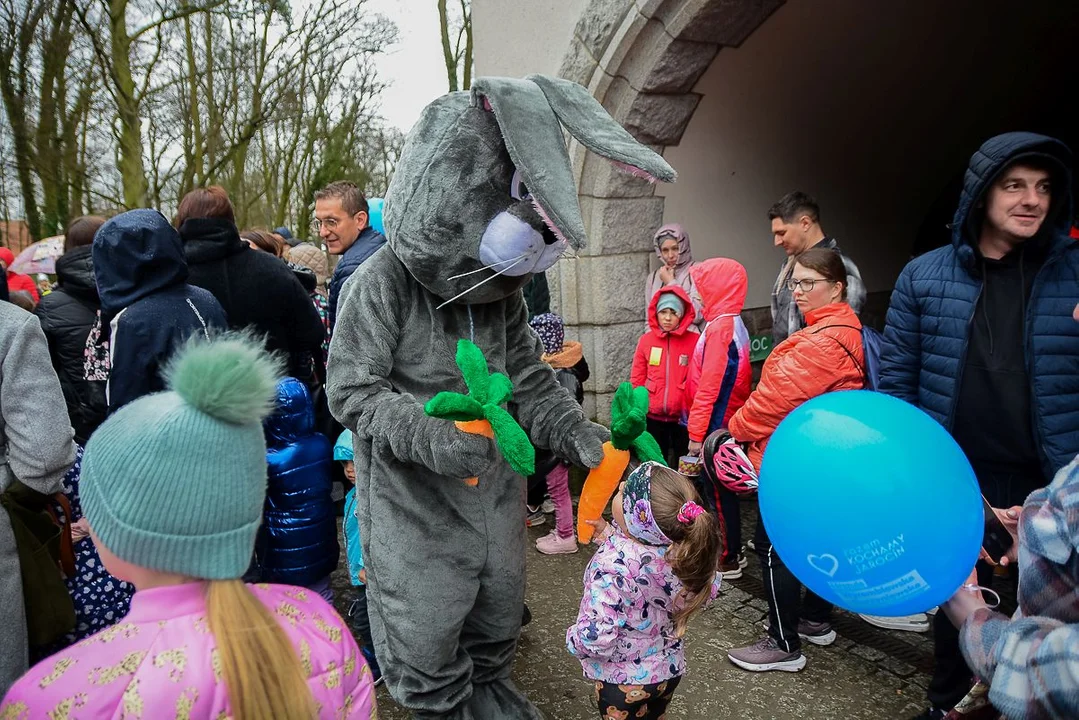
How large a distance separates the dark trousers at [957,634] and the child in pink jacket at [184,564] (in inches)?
88.1

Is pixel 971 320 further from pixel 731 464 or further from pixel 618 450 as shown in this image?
pixel 618 450

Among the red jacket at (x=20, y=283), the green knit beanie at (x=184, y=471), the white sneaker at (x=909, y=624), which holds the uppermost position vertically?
the red jacket at (x=20, y=283)

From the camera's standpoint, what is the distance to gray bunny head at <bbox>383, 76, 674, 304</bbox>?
2074 mm

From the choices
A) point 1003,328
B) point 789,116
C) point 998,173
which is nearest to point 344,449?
point 1003,328

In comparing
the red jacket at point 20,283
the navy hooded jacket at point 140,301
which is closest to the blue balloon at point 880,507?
the navy hooded jacket at point 140,301

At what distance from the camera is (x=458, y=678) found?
7.91 feet

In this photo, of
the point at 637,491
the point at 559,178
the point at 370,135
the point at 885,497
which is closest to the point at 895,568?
the point at 885,497

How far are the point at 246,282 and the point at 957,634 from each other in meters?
3.23

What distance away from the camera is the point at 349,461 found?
3324mm

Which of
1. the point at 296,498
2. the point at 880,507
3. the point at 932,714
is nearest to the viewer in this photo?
the point at 880,507

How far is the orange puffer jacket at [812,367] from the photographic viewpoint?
3039 mm

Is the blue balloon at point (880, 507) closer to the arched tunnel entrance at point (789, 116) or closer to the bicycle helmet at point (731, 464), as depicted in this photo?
the bicycle helmet at point (731, 464)

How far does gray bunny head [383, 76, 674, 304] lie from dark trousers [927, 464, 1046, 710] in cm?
163

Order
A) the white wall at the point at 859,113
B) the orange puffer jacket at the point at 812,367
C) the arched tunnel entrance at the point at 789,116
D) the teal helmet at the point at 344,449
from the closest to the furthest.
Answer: the orange puffer jacket at the point at 812,367, the teal helmet at the point at 344,449, the arched tunnel entrance at the point at 789,116, the white wall at the point at 859,113
